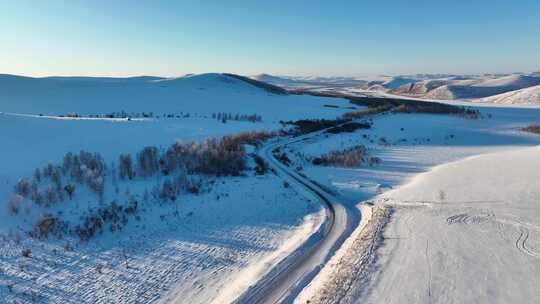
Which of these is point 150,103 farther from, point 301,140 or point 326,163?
point 326,163

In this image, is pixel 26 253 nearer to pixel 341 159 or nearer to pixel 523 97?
pixel 341 159

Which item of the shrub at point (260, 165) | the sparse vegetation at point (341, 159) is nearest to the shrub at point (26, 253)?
the shrub at point (260, 165)

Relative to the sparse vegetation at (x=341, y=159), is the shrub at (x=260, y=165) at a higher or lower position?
lower

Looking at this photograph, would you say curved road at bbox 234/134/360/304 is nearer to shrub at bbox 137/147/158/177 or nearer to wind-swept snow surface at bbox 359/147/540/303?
wind-swept snow surface at bbox 359/147/540/303

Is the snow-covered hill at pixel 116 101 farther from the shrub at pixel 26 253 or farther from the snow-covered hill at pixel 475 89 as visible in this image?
the snow-covered hill at pixel 475 89

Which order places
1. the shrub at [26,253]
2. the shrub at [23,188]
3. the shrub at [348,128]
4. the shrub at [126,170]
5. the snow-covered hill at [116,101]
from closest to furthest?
the shrub at [26,253]
the shrub at [23,188]
the shrub at [126,170]
the shrub at [348,128]
the snow-covered hill at [116,101]

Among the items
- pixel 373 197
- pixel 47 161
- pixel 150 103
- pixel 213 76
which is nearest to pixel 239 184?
pixel 373 197

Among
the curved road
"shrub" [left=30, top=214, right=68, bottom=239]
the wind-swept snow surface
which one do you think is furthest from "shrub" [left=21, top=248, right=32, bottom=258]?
the wind-swept snow surface
